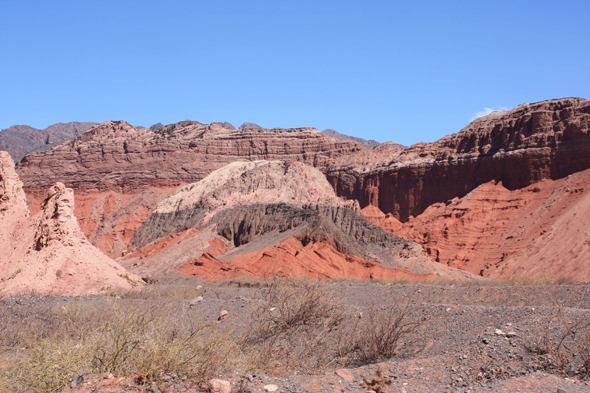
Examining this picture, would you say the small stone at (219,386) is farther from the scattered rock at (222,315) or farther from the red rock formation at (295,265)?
the red rock formation at (295,265)

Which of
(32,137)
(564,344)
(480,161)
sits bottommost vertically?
(564,344)

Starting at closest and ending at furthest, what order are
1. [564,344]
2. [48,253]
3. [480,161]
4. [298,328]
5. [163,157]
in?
[564,344] < [298,328] < [48,253] < [480,161] < [163,157]

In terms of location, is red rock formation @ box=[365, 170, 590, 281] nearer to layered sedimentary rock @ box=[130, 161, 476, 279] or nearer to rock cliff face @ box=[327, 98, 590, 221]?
rock cliff face @ box=[327, 98, 590, 221]

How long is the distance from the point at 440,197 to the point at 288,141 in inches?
1272

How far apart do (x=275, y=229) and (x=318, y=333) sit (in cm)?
3304

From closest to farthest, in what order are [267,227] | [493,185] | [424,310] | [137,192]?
1. [424,310]
2. [267,227]
3. [493,185]
4. [137,192]

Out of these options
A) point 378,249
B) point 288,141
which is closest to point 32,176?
point 288,141

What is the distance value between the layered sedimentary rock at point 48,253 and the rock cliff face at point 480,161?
45.7m

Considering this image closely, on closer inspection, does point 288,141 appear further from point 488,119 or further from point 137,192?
point 488,119

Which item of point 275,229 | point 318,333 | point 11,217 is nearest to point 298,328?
point 318,333

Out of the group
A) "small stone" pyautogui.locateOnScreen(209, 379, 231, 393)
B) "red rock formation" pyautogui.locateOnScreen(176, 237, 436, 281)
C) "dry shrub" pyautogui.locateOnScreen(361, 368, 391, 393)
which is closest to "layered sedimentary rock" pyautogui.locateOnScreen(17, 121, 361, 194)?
"red rock formation" pyautogui.locateOnScreen(176, 237, 436, 281)

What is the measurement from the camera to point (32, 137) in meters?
169

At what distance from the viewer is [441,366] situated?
973 centimetres

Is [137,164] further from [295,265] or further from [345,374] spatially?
[345,374]
